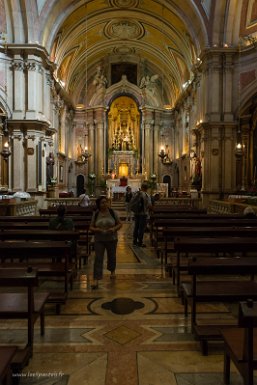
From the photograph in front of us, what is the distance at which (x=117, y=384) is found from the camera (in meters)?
2.89

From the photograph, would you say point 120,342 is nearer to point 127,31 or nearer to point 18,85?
point 18,85

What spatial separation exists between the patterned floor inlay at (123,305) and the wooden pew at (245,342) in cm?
203

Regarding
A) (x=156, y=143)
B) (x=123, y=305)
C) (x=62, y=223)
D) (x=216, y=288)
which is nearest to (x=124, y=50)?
(x=156, y=143)

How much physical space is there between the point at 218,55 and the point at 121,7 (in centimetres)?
877

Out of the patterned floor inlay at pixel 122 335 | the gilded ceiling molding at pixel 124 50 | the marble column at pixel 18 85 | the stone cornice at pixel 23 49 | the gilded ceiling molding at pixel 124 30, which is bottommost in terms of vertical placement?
the patterned floor inlay at pixel 122 335

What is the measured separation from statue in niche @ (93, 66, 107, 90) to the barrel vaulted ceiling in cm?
52

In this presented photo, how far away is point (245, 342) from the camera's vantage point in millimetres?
2451

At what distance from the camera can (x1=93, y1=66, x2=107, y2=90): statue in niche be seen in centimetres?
3048

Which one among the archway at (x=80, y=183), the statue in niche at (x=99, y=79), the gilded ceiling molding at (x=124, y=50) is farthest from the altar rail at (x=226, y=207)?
the statue in niche at (x=99, y=79)

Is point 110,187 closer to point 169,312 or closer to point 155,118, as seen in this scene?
point 155,118

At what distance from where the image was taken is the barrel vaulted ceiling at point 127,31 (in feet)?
58.9

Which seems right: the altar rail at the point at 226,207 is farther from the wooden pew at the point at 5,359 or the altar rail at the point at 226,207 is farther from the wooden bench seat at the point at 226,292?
the wooden pew at the point at 5,359

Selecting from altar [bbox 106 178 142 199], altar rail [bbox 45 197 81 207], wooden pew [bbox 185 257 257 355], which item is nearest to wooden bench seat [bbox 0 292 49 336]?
wooden pew [bbox 185 257 257 355]

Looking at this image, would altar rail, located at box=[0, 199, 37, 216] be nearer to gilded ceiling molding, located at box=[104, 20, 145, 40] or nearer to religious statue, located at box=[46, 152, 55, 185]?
religious statue, located at box=[46, 152, 55, 185]
